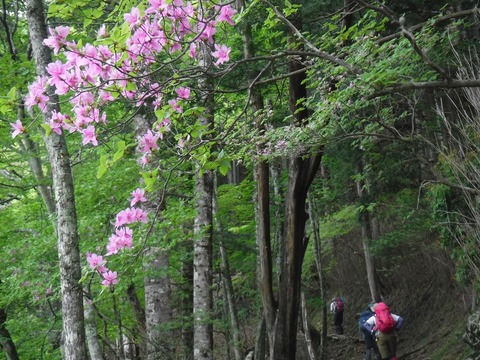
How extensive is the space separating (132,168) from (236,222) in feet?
16.4

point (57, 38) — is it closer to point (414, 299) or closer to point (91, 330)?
point (91, 330)

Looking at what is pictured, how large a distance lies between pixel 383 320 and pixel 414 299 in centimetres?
657

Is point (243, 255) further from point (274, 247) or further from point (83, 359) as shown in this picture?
point (83, 359)

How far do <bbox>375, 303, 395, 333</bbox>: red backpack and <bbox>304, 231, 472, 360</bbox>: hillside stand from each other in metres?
1.76

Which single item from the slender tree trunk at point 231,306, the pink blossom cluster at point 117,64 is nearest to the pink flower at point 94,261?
the pink blossom cluster at point 117,64

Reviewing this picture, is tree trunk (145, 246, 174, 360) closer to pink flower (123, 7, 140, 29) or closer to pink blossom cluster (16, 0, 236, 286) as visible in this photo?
pink blossom cluster (16, 0, 236, 286)

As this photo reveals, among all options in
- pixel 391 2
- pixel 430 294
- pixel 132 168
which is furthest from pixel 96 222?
pixel 430 294

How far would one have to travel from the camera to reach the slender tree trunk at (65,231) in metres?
5.77

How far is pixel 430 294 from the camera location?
15391 millimetres

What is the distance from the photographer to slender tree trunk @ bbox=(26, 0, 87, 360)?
5773mm

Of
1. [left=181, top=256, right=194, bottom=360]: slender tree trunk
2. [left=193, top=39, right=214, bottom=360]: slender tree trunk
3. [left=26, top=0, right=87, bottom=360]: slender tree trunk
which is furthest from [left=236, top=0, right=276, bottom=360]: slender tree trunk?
[left=181, top=256, right=194, bottom=360]: slender tree trunk

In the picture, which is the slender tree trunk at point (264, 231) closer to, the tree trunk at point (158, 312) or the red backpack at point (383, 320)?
the tree trunk at point (158, 312)

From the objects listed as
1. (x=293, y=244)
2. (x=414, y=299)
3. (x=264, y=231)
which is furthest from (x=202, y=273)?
(x=414, y=299)

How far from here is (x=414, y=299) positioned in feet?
52.2
